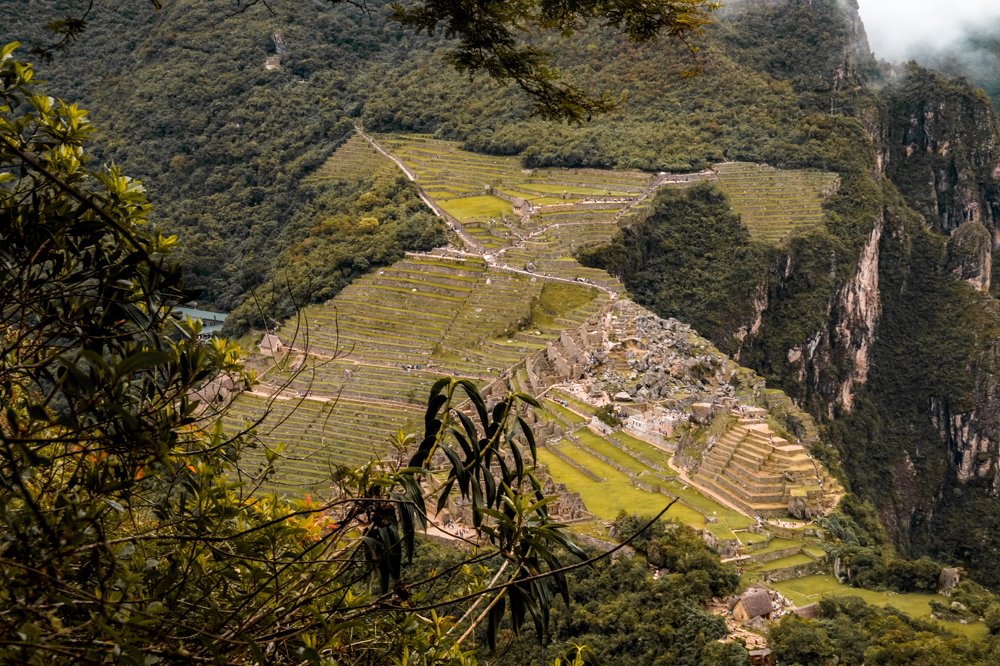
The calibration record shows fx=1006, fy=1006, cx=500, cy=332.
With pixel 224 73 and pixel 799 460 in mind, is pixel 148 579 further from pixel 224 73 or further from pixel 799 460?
pixel 224 73

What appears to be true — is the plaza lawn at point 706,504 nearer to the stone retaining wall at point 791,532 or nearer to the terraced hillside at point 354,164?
the stone retaining wall at point 791,532

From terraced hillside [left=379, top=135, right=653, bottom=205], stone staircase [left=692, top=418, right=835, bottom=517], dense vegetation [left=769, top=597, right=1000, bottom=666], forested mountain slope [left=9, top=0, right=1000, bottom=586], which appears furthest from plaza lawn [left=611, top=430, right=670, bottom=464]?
terraced hillside [left=379, top=135, right=653, bottom=205]

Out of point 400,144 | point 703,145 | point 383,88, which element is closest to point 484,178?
point 400,144

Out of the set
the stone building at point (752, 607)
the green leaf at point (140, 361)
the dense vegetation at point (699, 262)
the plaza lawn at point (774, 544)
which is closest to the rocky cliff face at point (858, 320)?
the dense vegetation at point (699, 262)

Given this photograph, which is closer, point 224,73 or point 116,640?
point 116,640

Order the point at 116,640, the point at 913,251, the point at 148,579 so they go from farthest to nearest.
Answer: the point at 913,251 → the point at 148,579 → the point at 116,640

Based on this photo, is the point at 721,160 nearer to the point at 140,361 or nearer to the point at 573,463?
the point at 573,463

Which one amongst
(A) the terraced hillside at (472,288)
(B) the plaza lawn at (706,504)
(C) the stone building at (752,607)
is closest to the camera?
(C) the stone building at (752,607)

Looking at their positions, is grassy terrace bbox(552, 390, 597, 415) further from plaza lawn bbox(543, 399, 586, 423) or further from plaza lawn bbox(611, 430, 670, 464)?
plaza lawn bbox(611, 430, 670, 464)
